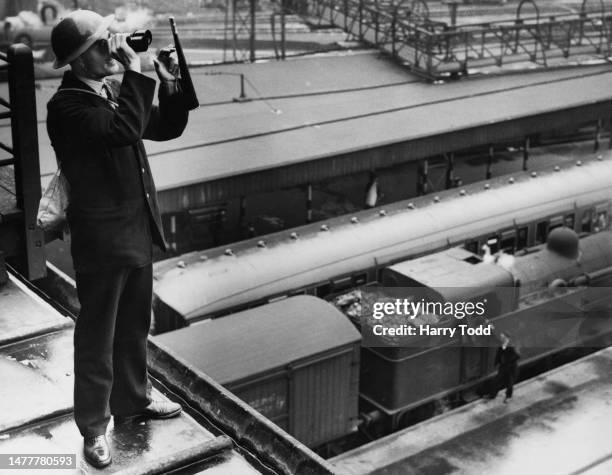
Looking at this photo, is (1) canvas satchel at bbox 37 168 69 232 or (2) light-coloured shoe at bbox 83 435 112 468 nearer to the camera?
(1) canvas satchel at bbox 37 168 69 232

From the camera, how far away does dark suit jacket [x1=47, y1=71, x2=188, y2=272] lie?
3463 millimetres

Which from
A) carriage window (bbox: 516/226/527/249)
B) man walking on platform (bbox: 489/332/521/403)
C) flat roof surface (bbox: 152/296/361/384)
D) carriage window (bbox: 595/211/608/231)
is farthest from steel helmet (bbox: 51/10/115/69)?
carriage window (bbox: 595/211/608/231)

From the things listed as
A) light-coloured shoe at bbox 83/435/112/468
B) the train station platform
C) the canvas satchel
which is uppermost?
the canvas satchel

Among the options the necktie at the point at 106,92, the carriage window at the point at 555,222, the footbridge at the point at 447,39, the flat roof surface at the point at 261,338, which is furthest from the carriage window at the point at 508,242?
the necktie at the point at 106,92

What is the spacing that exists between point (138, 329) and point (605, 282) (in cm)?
1335

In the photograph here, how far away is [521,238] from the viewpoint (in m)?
17.5

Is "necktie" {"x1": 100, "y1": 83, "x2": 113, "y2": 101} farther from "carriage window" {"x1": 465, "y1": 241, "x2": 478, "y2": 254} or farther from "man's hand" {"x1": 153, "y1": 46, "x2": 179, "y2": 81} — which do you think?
"carriage window" {"x1": 465, "y1": 241, "x2": 478, "y2": 254}

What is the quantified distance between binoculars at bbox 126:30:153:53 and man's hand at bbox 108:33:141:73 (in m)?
0.03

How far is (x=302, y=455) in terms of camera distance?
3.90 m

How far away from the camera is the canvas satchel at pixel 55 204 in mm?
3717

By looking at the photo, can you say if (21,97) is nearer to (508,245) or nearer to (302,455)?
(302,455)

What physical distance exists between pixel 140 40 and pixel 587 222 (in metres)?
16.9

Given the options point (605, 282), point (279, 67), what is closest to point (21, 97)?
point (605, 282)

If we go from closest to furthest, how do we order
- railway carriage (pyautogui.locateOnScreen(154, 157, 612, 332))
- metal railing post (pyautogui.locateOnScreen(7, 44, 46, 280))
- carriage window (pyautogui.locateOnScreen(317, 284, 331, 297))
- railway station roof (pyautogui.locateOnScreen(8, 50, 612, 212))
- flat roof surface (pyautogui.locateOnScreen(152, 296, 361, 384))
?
metal railing post (pyautogui.locateOnScreen(7, 44, 46, 280))
flat roof surface (pyautogui.locateOnScreen(152, 296, 361, 384))
railway carriage (pyautogui.locateOnScreen(154, 157, 612, 332))
carriage window (pyautogui.locateOnScreen(317, 284, 331, 297))
railway station roof (pyautogui.locateOnScreen(8, 50, 612, 212))
